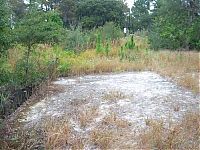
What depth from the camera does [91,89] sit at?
309 inches

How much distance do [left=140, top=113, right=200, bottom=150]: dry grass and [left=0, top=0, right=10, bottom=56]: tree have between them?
2.80 meters

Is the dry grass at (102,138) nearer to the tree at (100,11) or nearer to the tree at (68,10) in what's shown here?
the tree at (100,11)

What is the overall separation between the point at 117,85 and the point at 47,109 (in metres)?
2.18

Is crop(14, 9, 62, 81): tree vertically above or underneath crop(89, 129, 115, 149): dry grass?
above

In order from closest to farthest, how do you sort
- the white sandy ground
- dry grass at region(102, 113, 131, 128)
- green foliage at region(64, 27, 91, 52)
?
1. dry grass at region(102, 113, 131, 128)
2. the white sandy ground
3. green foliage at region(64, 27, 91, 52)

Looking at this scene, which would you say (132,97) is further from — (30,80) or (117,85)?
(30,80)

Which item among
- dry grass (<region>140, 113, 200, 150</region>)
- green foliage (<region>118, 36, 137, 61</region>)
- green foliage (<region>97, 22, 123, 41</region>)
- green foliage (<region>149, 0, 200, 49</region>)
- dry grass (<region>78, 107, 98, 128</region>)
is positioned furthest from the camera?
green foliage (<region>97, 22, 123, 41</region>)

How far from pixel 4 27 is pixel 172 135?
3413 millimetres

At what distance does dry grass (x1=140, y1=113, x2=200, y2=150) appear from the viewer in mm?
4582

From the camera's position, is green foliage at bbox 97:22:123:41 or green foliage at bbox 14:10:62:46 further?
green foliage at bbox 97:22:123:41

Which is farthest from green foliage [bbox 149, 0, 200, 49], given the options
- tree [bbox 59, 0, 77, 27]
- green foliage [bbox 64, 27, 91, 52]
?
tree [bbox 59, 0, 77, 27]

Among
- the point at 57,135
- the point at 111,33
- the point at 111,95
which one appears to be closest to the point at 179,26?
the point at 111,33

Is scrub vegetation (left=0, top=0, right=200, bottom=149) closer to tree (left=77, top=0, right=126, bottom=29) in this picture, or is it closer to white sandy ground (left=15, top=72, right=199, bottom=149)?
white sandy ground (left=15, top=72, right=199, bottom=149)

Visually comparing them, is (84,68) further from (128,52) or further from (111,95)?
(111,95)
